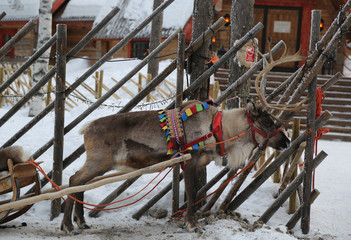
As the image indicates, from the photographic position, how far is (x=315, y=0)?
15.1 m

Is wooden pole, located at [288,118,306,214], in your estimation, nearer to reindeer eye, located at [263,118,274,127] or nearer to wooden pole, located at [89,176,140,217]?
reindeer eye, located at [263,118,274,127]

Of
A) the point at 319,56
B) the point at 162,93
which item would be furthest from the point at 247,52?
the point at 162,93

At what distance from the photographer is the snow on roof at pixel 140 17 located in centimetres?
1670

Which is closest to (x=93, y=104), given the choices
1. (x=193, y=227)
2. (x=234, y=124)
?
(x=234, y=124)

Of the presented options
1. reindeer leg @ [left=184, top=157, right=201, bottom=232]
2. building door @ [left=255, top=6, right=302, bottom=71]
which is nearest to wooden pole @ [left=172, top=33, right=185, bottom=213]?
reindeer leg @ [left=184, top=157, right=201, bottom=232]

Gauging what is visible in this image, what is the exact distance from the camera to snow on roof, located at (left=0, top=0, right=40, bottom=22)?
806 inches

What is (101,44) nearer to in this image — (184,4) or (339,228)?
(184,4)

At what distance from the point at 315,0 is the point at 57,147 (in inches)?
519

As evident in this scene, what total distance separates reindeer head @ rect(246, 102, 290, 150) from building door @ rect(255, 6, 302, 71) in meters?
11.7

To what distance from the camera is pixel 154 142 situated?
13.7 ft

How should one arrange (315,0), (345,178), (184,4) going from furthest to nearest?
(184,4)
(315,0)
(345,178)

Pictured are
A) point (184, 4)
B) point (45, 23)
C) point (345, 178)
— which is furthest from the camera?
point (184, 4)

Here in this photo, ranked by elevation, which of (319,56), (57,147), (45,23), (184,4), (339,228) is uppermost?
(184,4)

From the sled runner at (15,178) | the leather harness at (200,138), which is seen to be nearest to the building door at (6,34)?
the sled runner at (15,178)
